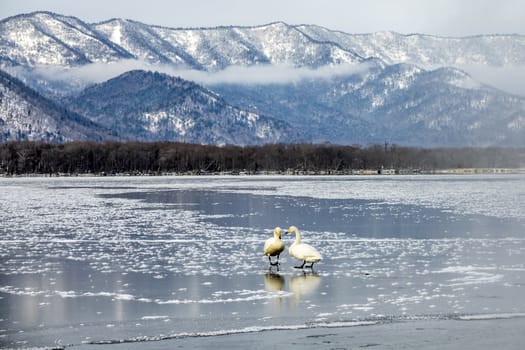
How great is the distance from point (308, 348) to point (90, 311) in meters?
5.23

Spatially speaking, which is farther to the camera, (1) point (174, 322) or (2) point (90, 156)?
(2) point (90, 156)

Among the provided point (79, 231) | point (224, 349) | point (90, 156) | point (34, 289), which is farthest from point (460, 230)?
point (90, 156)

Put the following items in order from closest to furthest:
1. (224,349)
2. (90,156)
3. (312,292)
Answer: (224,349) < (312,292) < (90,156)

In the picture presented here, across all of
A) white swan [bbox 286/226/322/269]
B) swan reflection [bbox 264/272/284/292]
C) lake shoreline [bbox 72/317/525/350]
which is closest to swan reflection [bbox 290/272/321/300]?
swan reflection [bbox 264/272/284/292]

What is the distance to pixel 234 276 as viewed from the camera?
21641mm

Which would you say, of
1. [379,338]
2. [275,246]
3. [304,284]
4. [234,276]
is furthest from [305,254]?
[379,338]

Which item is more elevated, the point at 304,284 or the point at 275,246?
the point at 275,246

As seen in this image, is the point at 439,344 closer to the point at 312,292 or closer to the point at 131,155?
the point at 312,292

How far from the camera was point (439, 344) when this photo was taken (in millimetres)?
13961

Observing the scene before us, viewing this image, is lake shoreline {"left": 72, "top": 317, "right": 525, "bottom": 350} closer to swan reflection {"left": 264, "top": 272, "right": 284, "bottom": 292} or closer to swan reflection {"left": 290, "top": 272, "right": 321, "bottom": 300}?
swan reflection {"left": 290, "top": 272, "right": 321, "bottom": 300}

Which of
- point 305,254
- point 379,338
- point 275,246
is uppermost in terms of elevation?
point 275,246

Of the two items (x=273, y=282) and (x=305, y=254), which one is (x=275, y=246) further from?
(x=273, y=282)

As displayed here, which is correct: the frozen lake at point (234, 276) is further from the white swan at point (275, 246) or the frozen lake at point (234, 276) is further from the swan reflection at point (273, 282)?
the white swan at point (275, 246)

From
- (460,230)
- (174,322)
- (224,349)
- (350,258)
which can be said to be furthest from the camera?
(460,230)
